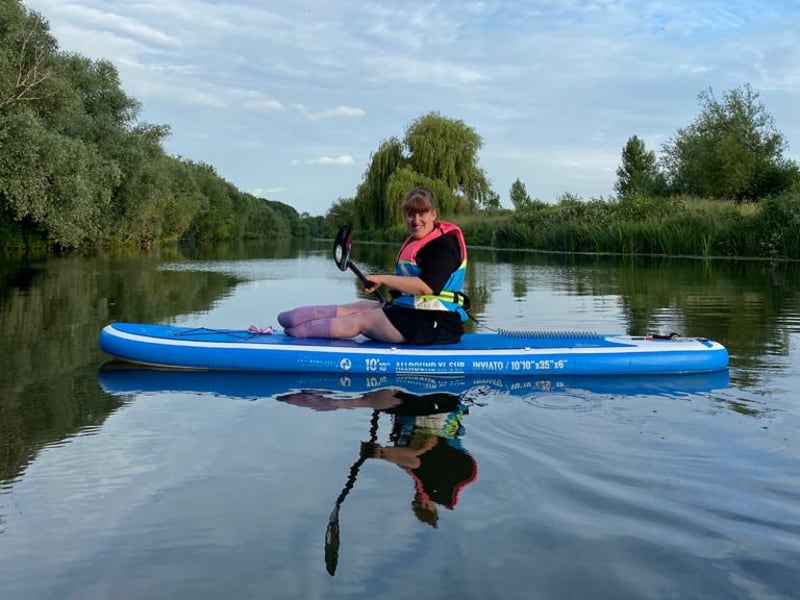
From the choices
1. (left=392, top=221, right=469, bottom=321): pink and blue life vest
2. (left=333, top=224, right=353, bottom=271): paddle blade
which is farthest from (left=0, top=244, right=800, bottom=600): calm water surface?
(left=333, top=224, right=353, bottom=271): paddle blade

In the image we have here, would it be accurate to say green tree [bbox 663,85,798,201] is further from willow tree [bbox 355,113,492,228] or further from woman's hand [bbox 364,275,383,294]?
woman's hand [bbox 364,275,383,294]

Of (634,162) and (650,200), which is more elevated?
(634,162)

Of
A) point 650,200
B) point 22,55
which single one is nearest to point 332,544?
point 22,55

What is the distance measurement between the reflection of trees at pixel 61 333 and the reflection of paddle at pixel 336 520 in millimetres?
1543

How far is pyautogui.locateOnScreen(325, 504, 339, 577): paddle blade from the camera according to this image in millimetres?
2557

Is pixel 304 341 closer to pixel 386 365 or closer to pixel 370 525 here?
pixel 386 365

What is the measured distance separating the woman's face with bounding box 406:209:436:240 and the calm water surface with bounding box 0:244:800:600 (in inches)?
43.4

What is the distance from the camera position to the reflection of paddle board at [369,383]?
5250 mm

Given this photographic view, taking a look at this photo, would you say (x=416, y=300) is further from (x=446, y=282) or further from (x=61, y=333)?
(x=61, y=333)

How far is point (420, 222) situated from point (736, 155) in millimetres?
30082

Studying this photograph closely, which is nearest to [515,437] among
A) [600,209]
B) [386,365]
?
[386,365]

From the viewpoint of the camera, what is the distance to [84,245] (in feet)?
94.1

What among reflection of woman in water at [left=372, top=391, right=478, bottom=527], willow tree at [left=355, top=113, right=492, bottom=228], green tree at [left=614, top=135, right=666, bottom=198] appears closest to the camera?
reflection of woman in water at [left=372, top=391, right=478, bottom=527]

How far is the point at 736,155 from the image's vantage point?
31500 millimetres
